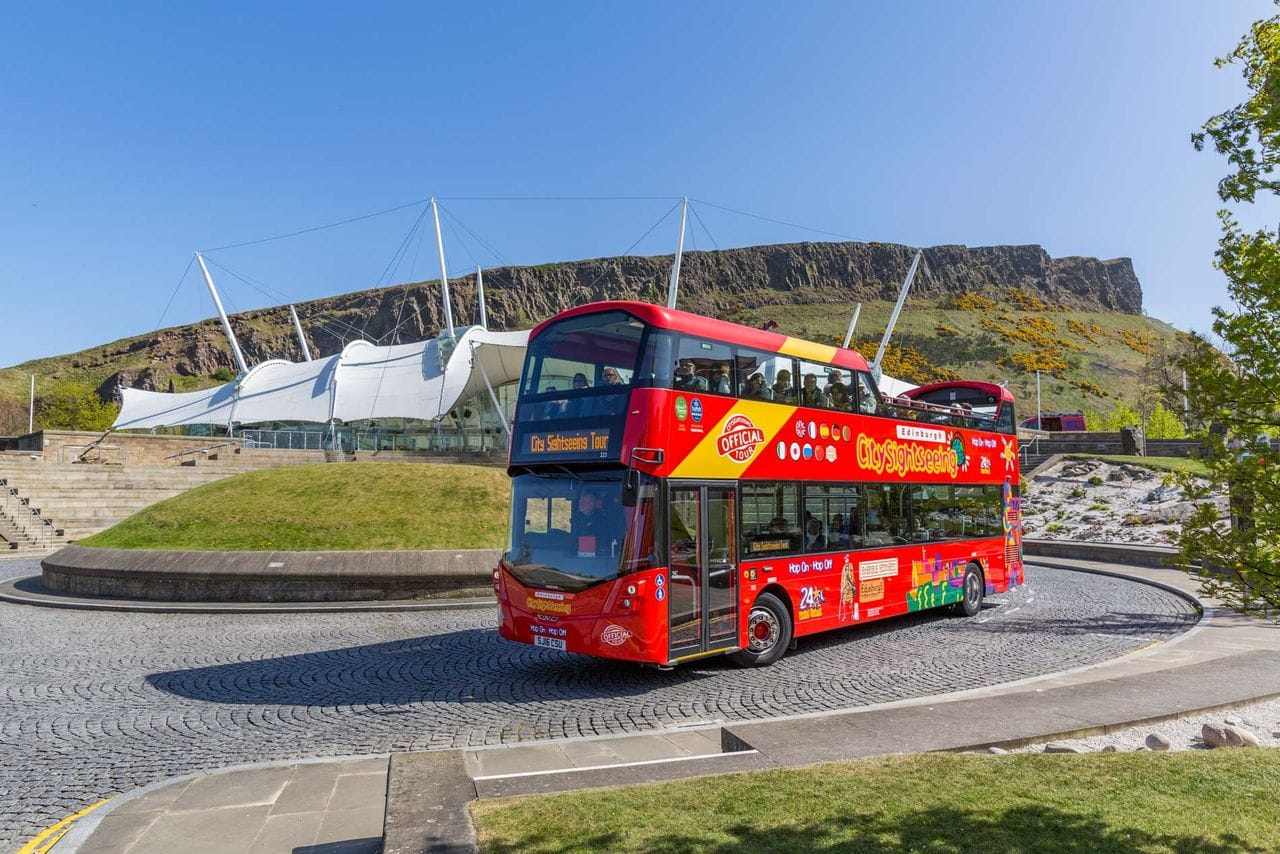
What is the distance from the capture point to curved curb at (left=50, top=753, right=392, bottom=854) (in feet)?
17.4

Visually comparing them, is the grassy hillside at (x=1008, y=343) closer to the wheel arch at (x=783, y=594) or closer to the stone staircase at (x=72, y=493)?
the stone staircase at (x=72, y=493)

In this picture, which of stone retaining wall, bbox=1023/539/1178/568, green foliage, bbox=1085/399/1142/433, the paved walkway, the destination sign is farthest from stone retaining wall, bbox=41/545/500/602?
green foliage, bbox=1085/399/1142/433

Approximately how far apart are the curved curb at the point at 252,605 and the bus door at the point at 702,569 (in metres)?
7.53

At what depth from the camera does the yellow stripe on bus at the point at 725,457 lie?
1014cm

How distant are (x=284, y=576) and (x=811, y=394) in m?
11.2

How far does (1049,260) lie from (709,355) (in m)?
183

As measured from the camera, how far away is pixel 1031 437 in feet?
162

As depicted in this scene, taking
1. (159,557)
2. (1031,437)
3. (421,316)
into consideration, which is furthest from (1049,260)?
(159,557)

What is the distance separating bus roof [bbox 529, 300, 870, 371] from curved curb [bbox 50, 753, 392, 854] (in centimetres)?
498

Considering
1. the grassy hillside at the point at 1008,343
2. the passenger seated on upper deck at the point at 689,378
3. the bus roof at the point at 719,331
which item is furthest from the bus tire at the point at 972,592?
the grassy hillside at the point at 1008,343

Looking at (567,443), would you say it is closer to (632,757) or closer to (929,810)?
(632,757)

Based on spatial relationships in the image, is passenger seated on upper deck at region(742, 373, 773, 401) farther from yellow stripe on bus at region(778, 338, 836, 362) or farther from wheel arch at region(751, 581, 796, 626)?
wheel arch at region(751, 581, 796, 626)

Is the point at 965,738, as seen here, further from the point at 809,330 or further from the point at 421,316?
the point at 421,316

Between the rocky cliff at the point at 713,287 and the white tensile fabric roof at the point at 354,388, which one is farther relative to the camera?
the rocky cliff at the point at 713,287
